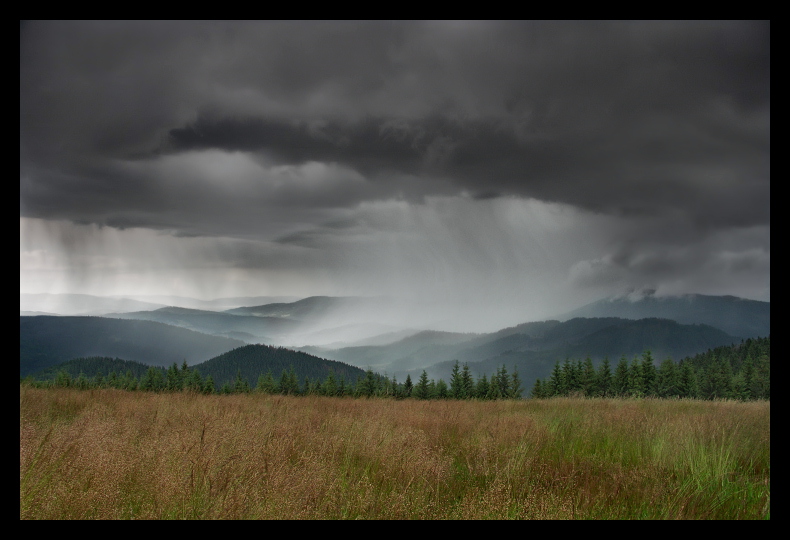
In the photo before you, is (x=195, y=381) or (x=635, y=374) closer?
(x=195, y=381)

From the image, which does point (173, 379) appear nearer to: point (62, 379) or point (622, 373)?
point (62, 379)

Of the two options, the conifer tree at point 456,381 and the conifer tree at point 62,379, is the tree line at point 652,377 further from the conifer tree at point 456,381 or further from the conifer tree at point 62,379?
the conifer tree at point 62,379

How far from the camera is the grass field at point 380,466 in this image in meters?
3.71

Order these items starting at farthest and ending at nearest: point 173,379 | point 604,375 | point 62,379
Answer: point 604,375 < point 173,379 < point 62,379

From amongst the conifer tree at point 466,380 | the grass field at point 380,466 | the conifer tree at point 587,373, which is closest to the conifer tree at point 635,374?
the conifer tree at point 587,373

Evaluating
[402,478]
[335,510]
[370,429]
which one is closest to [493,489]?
[402,478]

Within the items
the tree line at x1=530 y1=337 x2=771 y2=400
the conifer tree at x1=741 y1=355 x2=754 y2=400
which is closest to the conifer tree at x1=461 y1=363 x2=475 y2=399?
the tree line at x1=530 y1=337 x2=771 y2=400

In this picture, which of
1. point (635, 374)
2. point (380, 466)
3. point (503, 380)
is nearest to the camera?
point (380, 466)

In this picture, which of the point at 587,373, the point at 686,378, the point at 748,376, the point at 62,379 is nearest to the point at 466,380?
the point at 587,373

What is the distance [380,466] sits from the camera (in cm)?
476

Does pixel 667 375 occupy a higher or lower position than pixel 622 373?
lower
